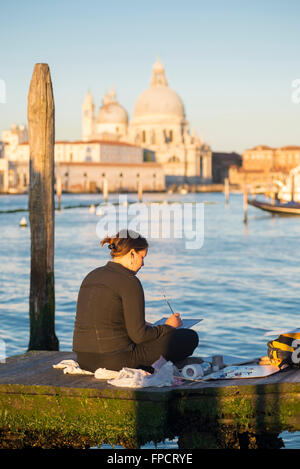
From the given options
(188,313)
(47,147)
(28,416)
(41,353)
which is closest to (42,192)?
(47,147)

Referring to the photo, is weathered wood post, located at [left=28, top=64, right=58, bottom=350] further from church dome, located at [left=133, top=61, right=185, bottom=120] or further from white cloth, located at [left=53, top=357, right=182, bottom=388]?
church dome, located at [left=133, top=61, right=185, bottom=120]

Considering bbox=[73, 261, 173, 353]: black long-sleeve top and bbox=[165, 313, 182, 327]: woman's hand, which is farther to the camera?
bbox=[165, 313, 182, 327]: woman's hand

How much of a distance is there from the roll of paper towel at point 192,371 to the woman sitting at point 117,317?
7.6 inches

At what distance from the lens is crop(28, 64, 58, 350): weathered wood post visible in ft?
16.6

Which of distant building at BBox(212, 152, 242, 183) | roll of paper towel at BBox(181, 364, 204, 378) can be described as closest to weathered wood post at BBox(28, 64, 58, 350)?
roll of paper towel at BBox(181, 364, 204, 378)

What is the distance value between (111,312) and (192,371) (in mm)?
469

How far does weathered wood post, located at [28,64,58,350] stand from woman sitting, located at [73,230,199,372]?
1447 mm

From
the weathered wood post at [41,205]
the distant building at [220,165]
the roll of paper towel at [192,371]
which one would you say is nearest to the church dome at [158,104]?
the distant building at [220,165]

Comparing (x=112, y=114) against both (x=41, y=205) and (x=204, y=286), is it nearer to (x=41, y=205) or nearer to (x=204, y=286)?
(x=204, y=286)

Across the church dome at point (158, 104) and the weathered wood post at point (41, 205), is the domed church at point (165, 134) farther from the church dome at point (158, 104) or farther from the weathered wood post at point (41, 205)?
the weathered wood post at point (41, 205)

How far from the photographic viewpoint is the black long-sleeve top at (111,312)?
359 cm

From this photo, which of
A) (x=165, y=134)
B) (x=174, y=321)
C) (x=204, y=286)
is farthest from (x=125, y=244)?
(x=165, y=134)
